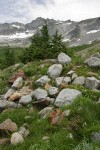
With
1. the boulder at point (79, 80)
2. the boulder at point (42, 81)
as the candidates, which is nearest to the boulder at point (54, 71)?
the boulder at point (42, 81)

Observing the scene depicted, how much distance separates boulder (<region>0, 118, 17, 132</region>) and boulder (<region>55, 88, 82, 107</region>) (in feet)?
8.39

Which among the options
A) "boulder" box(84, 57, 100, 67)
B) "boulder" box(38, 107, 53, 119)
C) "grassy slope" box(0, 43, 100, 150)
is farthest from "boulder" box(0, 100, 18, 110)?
"boulder" box(84, 57, 100, 67)

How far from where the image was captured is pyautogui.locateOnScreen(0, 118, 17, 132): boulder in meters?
13.2

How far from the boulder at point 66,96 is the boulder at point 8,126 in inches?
101

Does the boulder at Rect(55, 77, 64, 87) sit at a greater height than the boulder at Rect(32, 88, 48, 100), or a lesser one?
greater

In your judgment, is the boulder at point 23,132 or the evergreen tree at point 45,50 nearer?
the boulder at point 23,132

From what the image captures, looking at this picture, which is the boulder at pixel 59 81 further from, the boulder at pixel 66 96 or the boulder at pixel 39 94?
the boulder at pixel 66 96

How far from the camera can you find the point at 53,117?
13.2 m

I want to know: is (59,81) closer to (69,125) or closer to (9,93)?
(9,93)

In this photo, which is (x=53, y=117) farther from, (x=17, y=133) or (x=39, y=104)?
(x=39, y=104)

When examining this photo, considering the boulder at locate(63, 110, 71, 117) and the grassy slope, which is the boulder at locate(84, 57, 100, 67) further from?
the boulder at locate(63, 110, 71, 117)

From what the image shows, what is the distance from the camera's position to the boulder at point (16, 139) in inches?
483

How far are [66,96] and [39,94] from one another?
1642 millimetres

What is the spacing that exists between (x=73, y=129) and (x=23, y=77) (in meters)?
8.05
